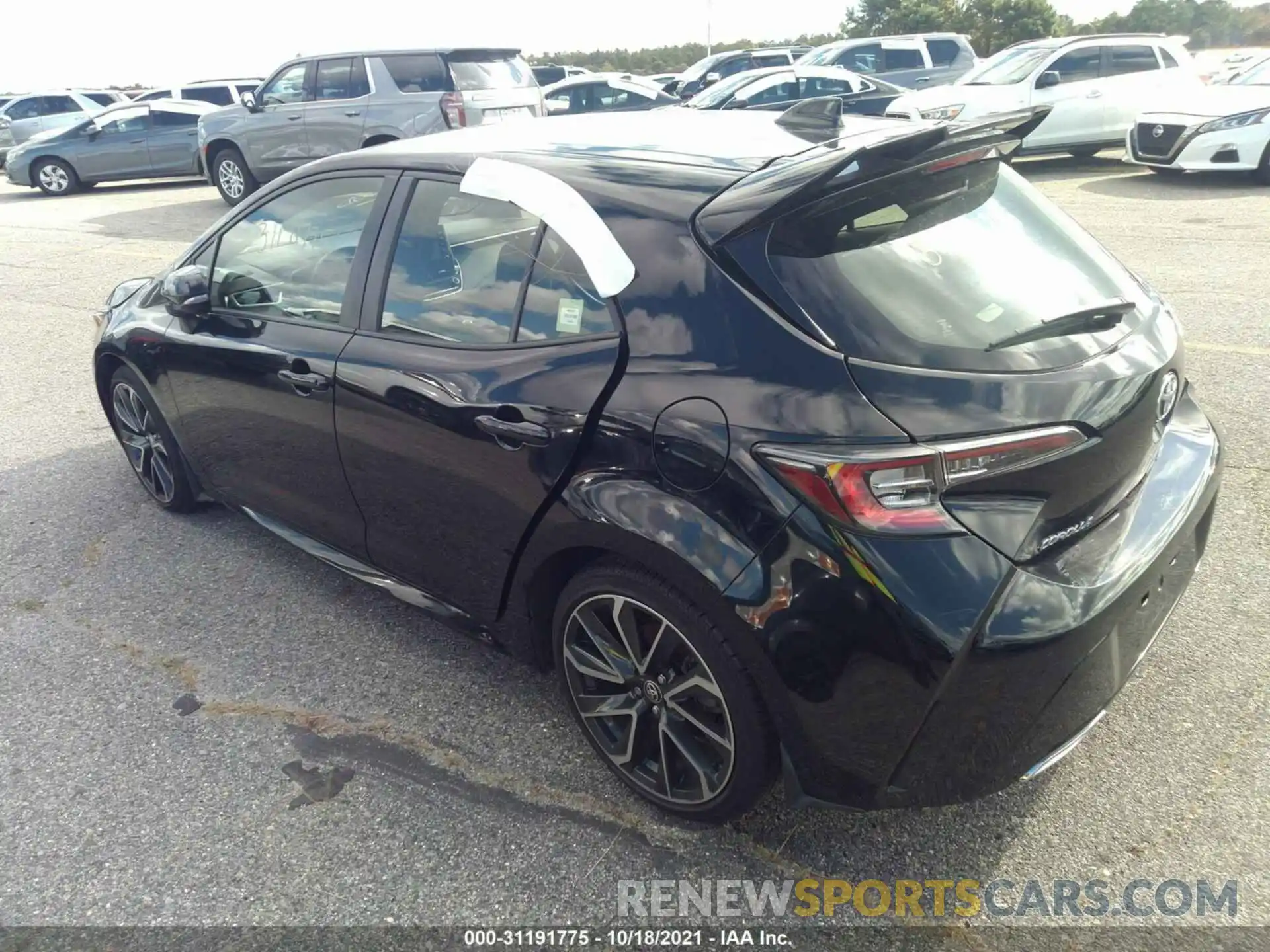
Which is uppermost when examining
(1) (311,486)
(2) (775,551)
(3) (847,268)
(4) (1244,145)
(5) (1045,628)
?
(3) (847,268)

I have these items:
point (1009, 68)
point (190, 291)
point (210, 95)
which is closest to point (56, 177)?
point (210, 95)

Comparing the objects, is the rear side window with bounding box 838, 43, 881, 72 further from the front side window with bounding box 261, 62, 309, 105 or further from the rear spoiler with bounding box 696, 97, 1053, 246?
the rear spoiler with bounding box 696, 97, 1053, 246

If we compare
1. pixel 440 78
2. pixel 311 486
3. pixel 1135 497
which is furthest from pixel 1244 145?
pixel 311 486

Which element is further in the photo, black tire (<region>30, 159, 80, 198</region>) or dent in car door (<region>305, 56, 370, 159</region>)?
black tire (<region>30, 159, 80, 198</region>)

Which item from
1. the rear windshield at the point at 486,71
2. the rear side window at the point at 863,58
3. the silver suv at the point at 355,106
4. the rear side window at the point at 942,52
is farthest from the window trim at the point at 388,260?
the rear side window at the point at 942,52

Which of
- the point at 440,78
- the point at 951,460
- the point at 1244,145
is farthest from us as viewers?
the point at 440,78

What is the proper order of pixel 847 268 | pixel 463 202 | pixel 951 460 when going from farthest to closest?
1. pixel 463 202
2. pixel 847 268
3. pixel 951 460

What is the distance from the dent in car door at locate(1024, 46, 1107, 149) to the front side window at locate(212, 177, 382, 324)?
1201 centimetres

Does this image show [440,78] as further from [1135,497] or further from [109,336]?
[1135,497]

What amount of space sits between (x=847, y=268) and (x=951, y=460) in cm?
52

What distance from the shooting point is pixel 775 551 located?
2.08 meters

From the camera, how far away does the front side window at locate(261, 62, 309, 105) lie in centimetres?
1291

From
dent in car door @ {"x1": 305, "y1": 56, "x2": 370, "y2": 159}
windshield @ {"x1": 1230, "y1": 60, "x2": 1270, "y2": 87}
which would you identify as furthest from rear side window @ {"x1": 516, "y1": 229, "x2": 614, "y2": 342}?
windshield @ {"x1": 1230, "y1": 60, "x2": 1270, "y2": 87}

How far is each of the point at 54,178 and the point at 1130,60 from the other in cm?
1764
